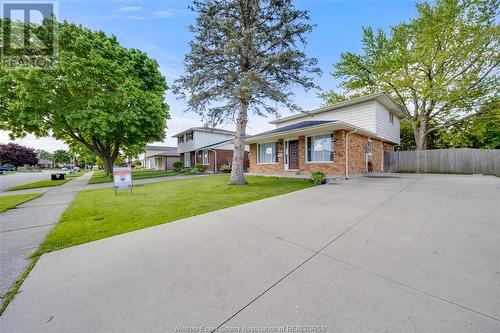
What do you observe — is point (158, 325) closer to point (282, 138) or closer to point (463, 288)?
point (463, 288)

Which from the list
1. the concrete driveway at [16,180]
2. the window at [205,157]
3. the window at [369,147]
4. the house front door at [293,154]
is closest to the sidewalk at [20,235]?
the concrete driveway at [16,180]

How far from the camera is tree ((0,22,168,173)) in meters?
11.6

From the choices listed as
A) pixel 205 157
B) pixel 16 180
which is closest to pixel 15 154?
pixel 16 180

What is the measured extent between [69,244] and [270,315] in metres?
3.58

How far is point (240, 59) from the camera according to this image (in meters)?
8.97

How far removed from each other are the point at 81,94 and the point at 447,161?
86.7ft

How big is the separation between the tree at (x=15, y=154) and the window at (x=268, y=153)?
6000cm

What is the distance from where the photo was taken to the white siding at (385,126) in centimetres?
1277

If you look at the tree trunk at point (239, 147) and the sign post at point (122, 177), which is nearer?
the sign post at point (122, 177)

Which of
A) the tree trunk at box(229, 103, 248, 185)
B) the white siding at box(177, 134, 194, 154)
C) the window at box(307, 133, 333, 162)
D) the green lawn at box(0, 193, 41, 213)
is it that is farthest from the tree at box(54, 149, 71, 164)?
the window at box(307, 133, 333, 162)

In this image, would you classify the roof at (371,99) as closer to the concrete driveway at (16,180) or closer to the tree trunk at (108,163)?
the tree trunk at (108,163)

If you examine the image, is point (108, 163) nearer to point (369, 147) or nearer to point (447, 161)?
point (369, 147)

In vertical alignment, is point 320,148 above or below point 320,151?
above

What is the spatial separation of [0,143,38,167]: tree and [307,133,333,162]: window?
64074mm
